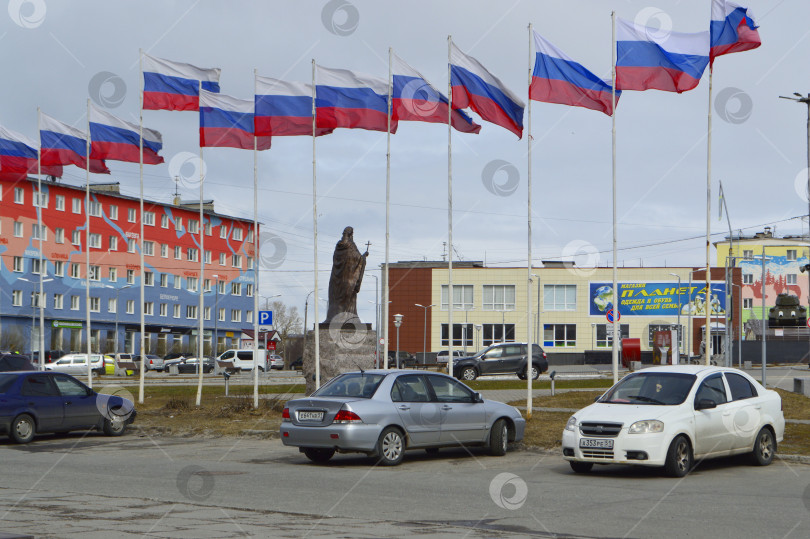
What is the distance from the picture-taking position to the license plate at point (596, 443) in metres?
13.3

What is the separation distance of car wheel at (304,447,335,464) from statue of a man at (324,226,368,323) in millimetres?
10927

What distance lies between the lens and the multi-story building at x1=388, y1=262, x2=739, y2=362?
9456 centimetres

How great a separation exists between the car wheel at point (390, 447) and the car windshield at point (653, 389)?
3046 mm

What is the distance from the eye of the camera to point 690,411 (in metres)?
13.6

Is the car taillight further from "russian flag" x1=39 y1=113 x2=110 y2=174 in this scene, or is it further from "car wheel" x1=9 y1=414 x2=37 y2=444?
"russian flag" x1=39 y1=113 x2=110 y2=174

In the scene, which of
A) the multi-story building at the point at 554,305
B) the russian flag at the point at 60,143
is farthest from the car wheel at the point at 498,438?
the multi-story building at the point at 554,305

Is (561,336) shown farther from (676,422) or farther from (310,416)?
(676,422)

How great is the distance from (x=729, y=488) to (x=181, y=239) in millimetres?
91044

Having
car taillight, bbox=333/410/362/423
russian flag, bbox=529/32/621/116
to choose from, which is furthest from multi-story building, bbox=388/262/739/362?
car taillight, bbox=333/410/362/423

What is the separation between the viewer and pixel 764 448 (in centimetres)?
1492

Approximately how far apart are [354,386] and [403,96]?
10.5 meters

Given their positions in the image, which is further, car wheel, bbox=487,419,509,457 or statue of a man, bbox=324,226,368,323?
statue of a man, bbox=324,226,368,323

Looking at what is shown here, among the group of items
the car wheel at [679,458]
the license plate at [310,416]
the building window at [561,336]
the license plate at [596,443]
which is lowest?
the building window at [561,336]

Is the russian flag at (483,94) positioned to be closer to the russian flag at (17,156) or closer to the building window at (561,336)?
the russian flag at (17,156)
